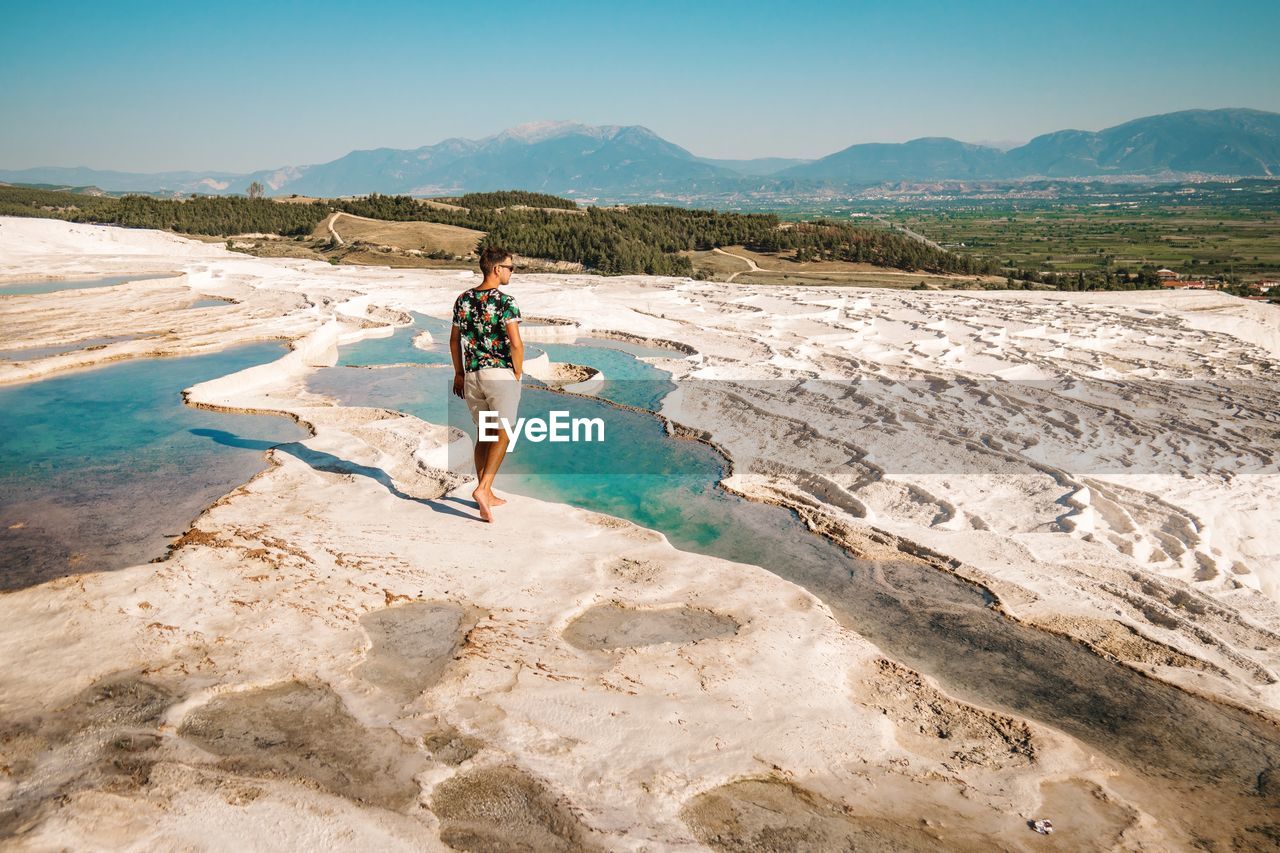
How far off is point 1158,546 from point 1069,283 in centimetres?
3730

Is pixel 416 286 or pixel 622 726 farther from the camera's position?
pixel 416 286

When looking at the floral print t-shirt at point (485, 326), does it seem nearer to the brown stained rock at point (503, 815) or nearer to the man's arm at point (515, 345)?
the man's arm at point (515, 345)

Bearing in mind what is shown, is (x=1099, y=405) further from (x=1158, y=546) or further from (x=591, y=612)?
(x=591, y=612)

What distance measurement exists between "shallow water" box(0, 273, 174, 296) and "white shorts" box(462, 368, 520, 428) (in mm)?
23667

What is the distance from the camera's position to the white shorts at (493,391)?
253 inches

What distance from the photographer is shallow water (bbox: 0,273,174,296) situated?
2434 cm

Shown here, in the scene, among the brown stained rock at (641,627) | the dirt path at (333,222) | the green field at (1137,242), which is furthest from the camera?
the green field at (1137,242)

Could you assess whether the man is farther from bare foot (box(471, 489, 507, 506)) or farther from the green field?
the green field

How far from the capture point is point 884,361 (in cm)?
1611

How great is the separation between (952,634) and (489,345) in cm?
422

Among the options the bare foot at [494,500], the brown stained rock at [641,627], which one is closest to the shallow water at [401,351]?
the bare foot at [494,500]

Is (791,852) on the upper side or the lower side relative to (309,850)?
lower

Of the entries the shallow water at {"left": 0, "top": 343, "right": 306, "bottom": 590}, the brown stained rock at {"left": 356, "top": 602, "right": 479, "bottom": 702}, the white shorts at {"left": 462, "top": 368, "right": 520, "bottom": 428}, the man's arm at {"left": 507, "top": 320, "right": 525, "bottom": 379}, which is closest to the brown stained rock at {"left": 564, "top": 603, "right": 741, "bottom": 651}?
the brown stained rock at {"left": 356, "top": 602, "right": 479, "bottom": 702}

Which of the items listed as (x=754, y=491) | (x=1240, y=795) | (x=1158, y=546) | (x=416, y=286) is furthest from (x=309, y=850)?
(x=416, y=286)
